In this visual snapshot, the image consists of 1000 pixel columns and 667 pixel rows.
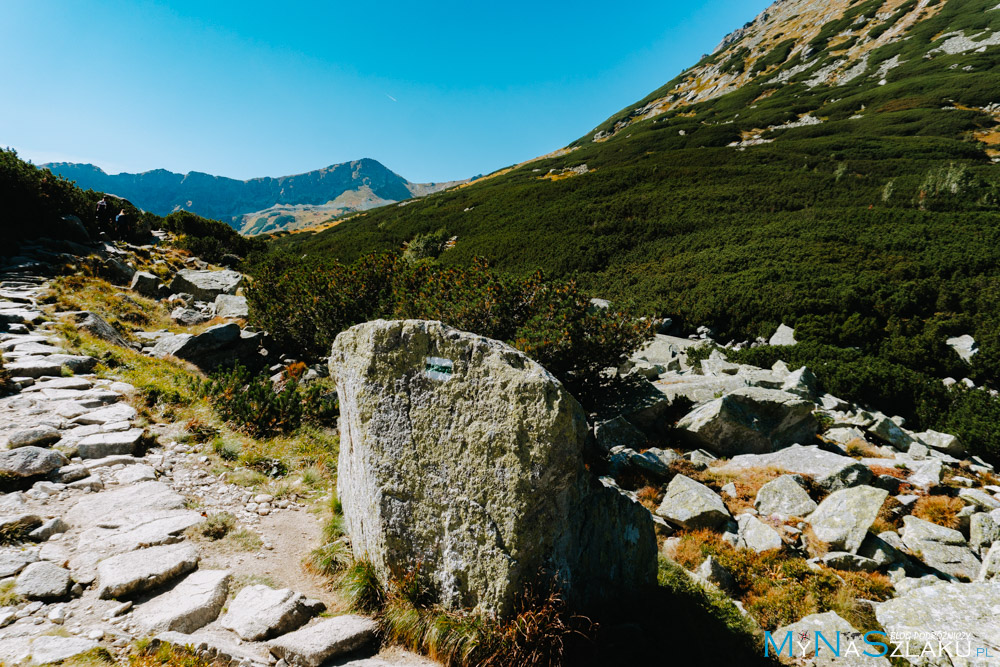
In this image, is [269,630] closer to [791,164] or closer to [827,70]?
[791,164]

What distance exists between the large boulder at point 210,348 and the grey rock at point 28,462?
5.06 m

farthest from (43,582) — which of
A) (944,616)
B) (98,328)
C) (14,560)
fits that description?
(98,328)

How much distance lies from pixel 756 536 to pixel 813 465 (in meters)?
2.67

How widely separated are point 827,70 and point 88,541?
4236 inches

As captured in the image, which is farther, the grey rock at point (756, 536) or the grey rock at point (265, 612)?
the grey rock at point (756, 536)

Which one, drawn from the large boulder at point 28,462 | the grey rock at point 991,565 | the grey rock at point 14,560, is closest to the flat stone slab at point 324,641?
the grey rock at point 14,560

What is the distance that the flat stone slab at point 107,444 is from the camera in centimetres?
559

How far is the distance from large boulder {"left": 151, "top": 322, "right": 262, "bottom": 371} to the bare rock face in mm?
7838

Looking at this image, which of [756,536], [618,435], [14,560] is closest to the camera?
[14,560]

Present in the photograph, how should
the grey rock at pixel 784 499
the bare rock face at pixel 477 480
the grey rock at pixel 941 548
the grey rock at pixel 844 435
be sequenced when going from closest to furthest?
the bare rock face at pixel 477 480
the grey rock at pixel 941 548
the grey rock at pixel 784 499
the grey rock at pixel 844 435

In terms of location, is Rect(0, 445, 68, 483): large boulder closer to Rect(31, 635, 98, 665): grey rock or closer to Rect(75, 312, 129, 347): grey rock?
Rect(31, 635, 98, 665): grey rock

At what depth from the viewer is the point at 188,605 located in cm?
343

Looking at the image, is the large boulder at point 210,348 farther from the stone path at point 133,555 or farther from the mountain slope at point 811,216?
the mountain slope at point 811,216

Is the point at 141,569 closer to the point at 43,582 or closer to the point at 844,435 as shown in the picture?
the point at 43,582
